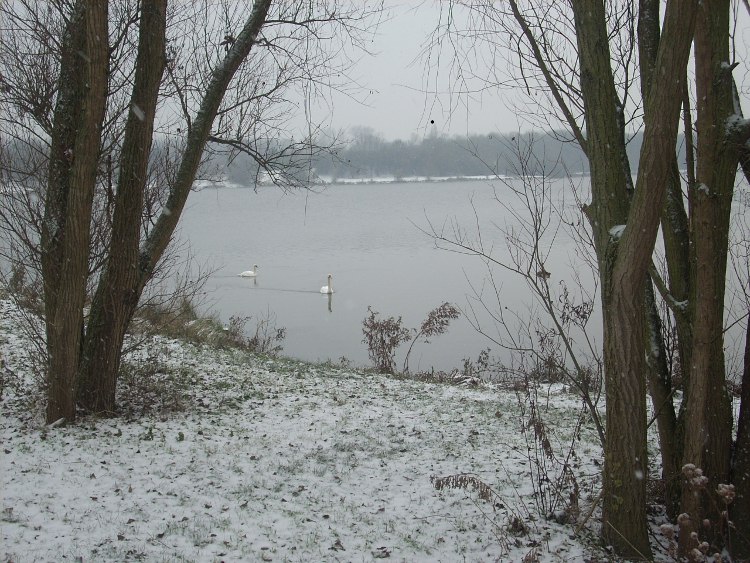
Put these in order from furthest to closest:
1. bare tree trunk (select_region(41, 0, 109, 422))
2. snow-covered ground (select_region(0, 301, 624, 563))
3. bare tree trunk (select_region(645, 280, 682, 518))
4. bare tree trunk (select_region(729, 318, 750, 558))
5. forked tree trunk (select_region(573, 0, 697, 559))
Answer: bare tree trunk (select_region(41, 0, 109, 422)), bare tree trunk (select_region(645, 280, 682, 518)), snow-covered ground (select_region(0, 301, 624, 563)), bare tree trunk (select_region(729, 318, 750, 558)), forked tree trunk (select_region(573, 0, 697, 559))

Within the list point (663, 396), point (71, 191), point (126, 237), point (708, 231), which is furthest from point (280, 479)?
point (708, 231)


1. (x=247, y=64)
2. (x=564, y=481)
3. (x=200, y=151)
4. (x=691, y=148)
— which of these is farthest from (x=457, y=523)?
(x=247, y=64)

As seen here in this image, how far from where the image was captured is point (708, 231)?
3762 millimetres

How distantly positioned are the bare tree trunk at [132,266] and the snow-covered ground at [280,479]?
1.53ft

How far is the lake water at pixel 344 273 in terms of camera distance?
52.6 ft

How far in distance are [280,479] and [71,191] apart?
3369mm

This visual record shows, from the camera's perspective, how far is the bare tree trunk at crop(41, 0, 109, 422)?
5812mm

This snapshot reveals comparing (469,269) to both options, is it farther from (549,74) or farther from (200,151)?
(549,74)

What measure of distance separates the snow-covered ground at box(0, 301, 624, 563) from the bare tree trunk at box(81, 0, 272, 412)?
0.47 m

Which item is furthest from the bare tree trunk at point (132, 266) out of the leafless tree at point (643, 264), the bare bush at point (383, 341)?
the bare bush at point (383, 341)

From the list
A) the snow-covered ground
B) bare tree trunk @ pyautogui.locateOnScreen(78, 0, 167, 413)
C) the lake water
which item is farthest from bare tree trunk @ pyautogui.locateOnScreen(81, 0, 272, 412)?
the lake water

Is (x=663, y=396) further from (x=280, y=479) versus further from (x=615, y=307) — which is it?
(x=280, y=479)

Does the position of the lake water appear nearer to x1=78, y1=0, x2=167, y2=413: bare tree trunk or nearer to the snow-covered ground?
x1=78, y1=0, x2=167, y2=413: bare tree trunk

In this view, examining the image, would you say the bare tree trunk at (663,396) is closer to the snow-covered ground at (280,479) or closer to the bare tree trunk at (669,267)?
the bare tree trunk at (669,267)
